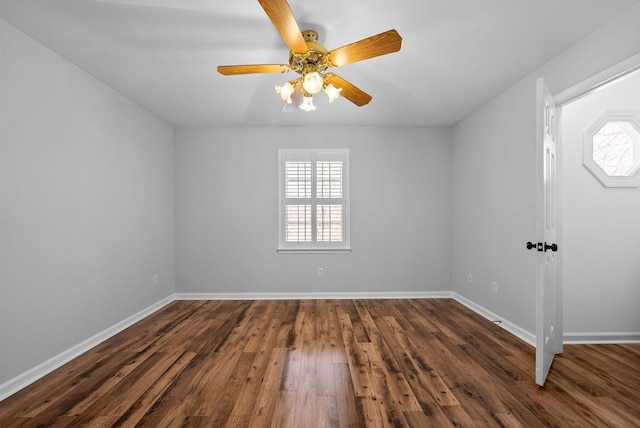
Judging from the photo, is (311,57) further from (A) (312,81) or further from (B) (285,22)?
(B) (285,22)

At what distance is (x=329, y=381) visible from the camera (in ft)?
6.98

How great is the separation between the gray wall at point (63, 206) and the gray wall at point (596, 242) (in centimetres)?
437

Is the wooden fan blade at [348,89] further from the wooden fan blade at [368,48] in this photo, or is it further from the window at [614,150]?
the window at [614,150]

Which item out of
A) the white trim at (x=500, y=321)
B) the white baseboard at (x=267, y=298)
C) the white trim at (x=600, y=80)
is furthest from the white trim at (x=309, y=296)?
the white trim at (x=600, y=80)

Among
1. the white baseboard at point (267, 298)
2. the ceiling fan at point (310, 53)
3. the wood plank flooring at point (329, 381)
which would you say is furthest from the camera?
the white baseboard at point (267, 298)

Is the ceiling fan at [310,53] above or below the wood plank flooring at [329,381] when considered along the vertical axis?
above

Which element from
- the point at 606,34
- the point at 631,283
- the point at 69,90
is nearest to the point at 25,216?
the point at 69,90

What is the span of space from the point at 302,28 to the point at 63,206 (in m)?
2.38

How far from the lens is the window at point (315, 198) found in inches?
175

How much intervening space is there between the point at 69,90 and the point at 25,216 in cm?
115

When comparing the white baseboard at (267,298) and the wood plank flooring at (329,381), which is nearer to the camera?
the wood plank flooring at (329,381)

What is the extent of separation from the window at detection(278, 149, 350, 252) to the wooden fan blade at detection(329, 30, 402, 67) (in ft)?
8.14

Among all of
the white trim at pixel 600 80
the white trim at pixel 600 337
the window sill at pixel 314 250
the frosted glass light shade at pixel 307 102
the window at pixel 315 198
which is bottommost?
the white trim at pixel 600 337

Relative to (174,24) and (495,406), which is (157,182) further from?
(495,406)
